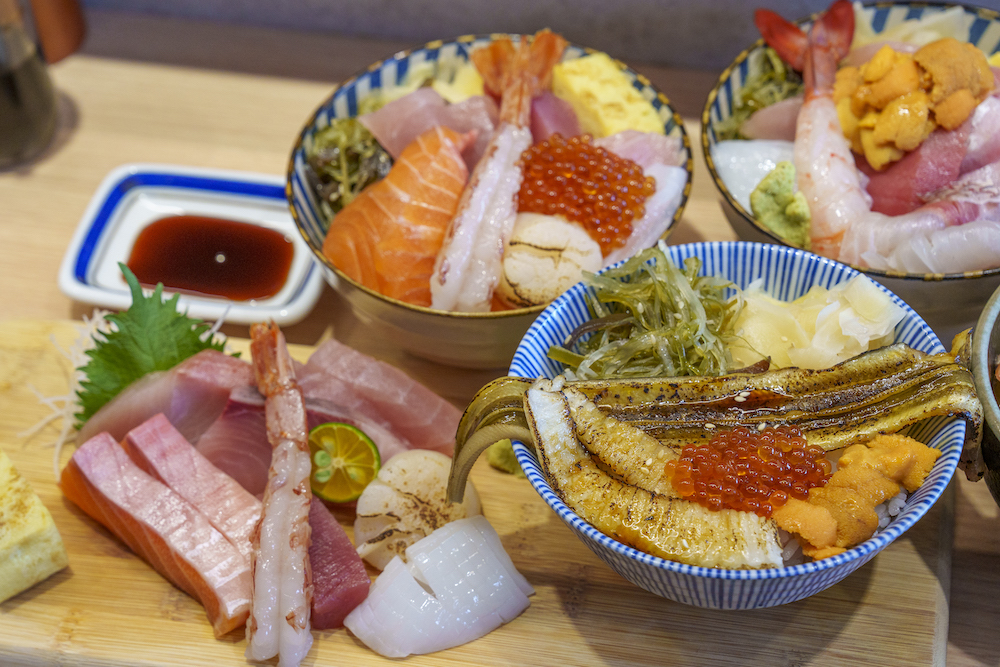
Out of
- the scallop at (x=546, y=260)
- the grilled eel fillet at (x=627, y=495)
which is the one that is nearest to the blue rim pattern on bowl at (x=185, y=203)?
the scallop at (x=546, y=260)

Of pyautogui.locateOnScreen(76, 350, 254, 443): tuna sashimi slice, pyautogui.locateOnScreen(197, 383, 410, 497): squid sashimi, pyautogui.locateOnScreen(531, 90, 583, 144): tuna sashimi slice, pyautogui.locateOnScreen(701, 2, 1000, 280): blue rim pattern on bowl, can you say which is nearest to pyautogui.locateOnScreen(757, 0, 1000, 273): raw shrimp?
pyautogui.locateOnScreen(701, 2, 1000, 280): blue rim pattern on bowl

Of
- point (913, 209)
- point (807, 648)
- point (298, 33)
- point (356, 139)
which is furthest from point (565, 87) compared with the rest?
point (807, 648)

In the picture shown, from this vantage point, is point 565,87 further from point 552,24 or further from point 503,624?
point 503,624

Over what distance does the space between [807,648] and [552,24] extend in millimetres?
2042

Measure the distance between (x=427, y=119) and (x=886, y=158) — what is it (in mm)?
1098

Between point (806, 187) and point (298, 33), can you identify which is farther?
point (298, 33)

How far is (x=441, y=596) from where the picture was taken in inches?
59.7

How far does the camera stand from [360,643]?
1.53 meters

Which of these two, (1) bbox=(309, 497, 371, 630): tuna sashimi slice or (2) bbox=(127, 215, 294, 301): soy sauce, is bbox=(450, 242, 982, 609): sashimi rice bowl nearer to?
(1) bbox=(309, 497, 371, 630): tuna sashimi slice

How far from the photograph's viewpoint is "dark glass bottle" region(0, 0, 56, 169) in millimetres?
2379

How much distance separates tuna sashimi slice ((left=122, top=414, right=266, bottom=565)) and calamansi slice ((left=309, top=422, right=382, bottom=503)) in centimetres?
14

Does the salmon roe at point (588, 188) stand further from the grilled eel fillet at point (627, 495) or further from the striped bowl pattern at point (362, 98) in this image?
the grilled eel fillet at point (627, 495)

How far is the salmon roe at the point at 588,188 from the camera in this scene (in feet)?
5.82

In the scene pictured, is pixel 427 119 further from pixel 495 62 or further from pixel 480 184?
pixel 480 184
